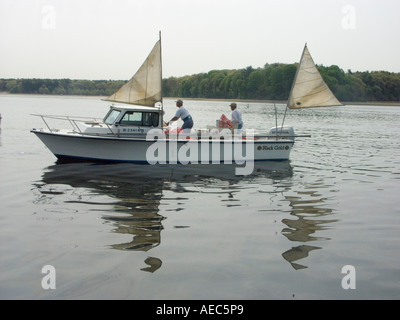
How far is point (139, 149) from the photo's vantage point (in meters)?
18.4

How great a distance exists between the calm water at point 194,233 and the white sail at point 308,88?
3.77 meters

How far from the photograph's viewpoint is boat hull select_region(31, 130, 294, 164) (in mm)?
17984

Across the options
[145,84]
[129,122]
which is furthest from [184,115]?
[129,122]

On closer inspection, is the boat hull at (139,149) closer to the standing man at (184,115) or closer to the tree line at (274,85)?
the standing man at (184,115)

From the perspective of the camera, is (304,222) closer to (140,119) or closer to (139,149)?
(139,149)

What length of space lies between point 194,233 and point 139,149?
915cm

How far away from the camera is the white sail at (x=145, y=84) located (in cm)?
1773

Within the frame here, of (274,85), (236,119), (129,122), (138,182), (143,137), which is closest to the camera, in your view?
(138,182)

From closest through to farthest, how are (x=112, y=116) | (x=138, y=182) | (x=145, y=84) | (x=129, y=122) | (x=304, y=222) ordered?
1. (x=304, y=222)
2. (x=138, y=182)
3. (x=145, y=84)
4. (x=129, y=122)
5. (x=112, y=116)

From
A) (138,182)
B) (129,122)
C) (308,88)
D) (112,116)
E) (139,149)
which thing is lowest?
(138,182)

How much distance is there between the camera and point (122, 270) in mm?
7699

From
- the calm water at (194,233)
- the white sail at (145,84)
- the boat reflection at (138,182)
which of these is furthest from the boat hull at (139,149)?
the white sail at (145,84)

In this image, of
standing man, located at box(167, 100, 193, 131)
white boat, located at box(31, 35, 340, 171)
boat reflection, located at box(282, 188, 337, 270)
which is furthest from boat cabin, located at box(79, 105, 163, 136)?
boat reflection, located at box(282, 188, 337, 270)
